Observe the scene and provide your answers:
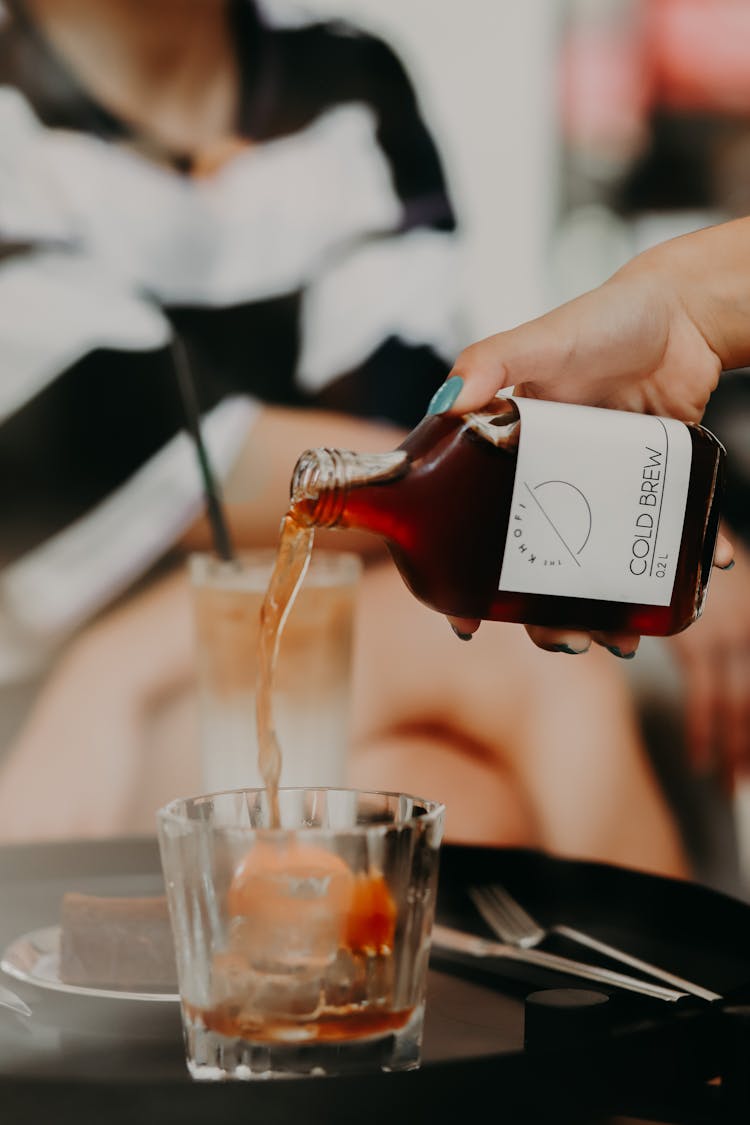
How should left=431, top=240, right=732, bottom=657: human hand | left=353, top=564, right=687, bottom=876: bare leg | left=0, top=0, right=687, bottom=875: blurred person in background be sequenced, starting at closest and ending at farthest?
left=431, top=240, right=732, bottom=657: human hand < left=0, top=0, right=687, bottom=875: blurred person in background < left=353, top=564, right=687, bottom=876: bare leg

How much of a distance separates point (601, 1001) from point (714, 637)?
4.20 feet

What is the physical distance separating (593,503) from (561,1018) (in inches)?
12.9

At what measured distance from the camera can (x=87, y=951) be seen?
2.73 feet

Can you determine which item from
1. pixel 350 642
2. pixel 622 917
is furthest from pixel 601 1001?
pixel 350 642

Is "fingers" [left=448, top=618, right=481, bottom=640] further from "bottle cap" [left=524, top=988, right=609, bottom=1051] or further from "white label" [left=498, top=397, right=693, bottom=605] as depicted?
"bottle cap" [left=524, top=988, right=609, bottom=1051]

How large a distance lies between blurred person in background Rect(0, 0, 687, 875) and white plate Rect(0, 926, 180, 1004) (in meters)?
0.83

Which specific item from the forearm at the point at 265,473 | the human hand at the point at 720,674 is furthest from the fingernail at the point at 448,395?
the human hand at the point at 720,674

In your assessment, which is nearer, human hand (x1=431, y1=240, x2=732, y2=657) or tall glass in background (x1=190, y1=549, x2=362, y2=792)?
human hand (x1=431, y1=240, x2=732, y2=657)

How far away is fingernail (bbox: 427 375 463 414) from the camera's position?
0.89m

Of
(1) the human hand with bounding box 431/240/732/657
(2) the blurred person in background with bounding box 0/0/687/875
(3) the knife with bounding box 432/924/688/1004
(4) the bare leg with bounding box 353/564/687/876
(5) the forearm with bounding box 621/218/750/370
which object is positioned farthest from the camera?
(4) the bare leg with bounding box 353/564/687/876

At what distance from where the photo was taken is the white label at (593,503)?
2.72 ft

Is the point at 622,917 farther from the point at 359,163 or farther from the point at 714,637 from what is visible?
the point at 359,163

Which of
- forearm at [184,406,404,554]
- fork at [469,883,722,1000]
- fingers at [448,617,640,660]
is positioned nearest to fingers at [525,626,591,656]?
fingers at [448,617,640,660]

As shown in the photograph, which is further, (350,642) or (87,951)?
(350,642)
